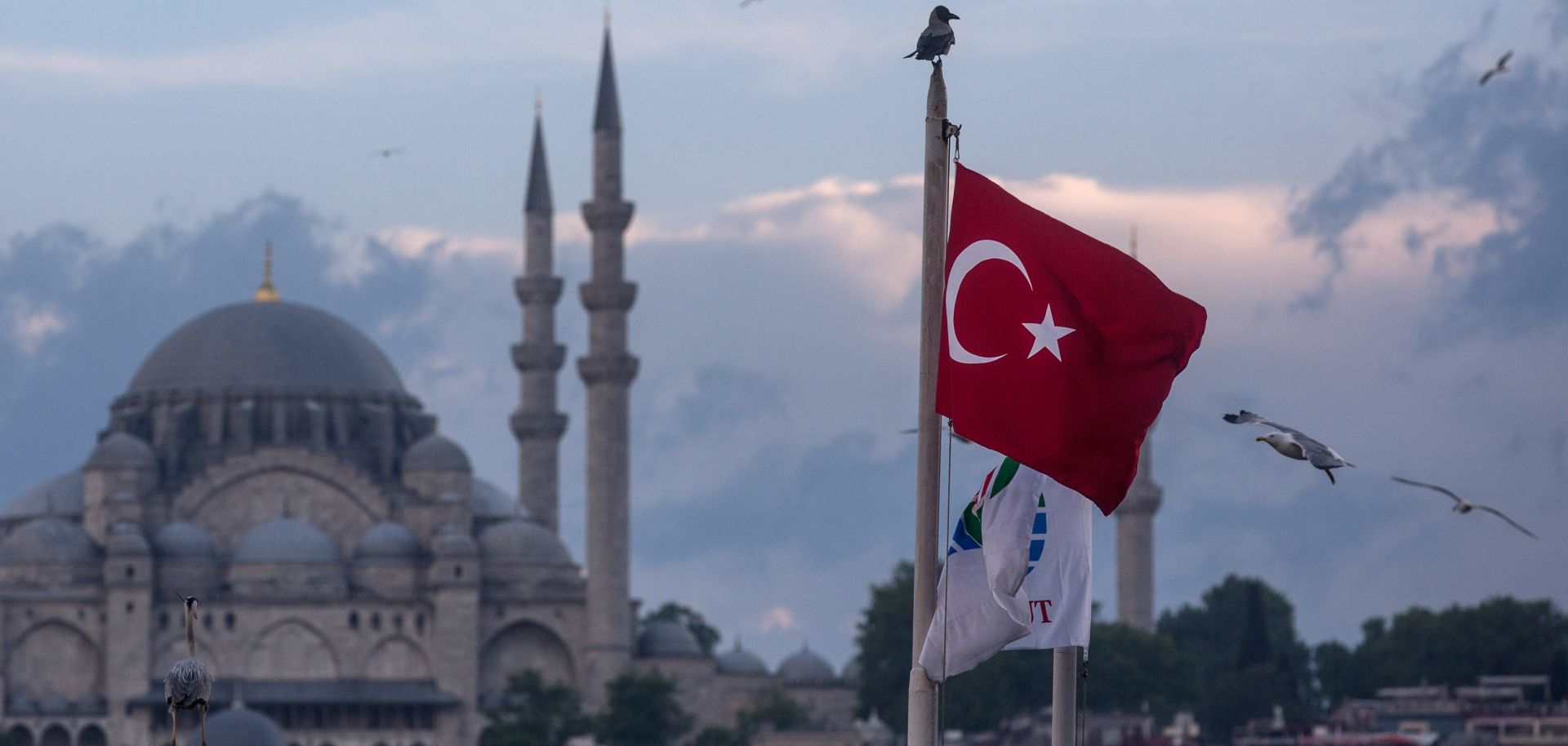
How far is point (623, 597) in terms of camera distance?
8462cm

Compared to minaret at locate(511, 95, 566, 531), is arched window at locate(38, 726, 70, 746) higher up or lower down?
lower down

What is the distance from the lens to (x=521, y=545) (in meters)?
87.6

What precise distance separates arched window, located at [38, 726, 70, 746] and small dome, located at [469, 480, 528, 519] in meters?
15.4

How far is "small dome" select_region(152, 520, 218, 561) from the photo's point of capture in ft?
283

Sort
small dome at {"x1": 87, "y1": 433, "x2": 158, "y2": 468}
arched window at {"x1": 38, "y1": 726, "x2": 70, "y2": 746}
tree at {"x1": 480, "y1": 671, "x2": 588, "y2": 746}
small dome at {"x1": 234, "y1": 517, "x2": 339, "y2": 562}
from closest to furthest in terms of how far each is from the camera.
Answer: tree at {"x1": 480, "y1": 671, "x2": 588, "y2": 746} < arched window at {"x1": 38, "y1": 726, "x2": 70, "y2": 746} < small dome at {"x1": 234, "y1": 517, "x2": 339, "y2": 562} < small dome at {"x1": 87, "y1": 433, "x2": 158, "y2": 468}

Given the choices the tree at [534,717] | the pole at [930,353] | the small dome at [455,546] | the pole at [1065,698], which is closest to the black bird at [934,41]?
the pole at [930,353]

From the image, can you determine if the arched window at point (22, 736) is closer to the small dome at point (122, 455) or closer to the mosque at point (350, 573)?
the mosque at point (350, 573)

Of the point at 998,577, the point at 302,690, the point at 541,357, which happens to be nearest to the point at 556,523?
A: the point at 541,357

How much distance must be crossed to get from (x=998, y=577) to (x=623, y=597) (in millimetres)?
68470

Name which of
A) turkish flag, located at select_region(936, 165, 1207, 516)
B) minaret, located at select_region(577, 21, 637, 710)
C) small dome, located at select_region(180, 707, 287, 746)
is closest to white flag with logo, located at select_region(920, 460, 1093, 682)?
turkish flag, located at select_region(936, 165, 1207, 516)

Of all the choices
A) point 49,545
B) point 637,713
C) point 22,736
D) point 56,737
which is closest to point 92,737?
point 56,737

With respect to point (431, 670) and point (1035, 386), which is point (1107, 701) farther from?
point (1035, 386)

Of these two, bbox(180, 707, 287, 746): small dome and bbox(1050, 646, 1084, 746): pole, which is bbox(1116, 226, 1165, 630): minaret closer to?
bbox(180, 707, 287, 746): small dome

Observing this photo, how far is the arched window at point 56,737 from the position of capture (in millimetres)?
83000
